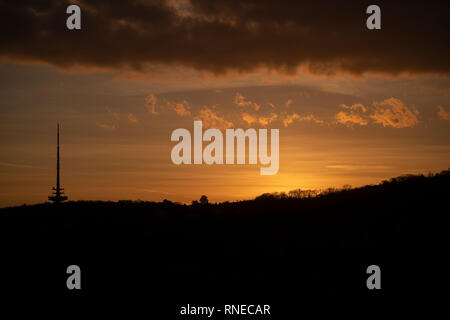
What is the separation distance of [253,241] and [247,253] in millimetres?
1461

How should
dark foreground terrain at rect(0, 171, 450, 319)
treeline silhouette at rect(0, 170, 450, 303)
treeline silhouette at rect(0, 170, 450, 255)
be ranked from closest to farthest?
dark foreground terrain at rect(0, 171, 450, 319) → treeline silhouette at rect(0, 170, 450, 303) → treeline silhouette at rect(0, 170, 450, 255)

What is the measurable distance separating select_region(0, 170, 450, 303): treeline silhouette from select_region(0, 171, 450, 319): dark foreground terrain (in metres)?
0.05

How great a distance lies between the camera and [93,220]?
28406 mm

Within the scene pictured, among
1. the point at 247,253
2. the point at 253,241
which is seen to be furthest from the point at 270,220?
the point at 247,253

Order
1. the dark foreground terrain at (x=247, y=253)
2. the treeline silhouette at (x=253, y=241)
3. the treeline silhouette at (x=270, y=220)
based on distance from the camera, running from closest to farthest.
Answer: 1. the dark foreground terrain at (x=247, y=253)
2. the treeline silhouette at (x=253, y=241)
3. the treeline silhouette at (x=270, y=220)

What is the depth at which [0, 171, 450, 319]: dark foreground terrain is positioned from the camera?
1819 cm

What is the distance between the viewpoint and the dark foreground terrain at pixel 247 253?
1819 centimetres

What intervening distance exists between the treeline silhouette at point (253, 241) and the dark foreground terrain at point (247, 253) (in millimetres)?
53

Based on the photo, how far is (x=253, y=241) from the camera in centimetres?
2309

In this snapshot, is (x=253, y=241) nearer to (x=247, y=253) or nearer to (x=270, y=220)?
(x=247, y=253)

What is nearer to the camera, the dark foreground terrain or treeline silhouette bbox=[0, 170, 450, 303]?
the dark foreground terrain

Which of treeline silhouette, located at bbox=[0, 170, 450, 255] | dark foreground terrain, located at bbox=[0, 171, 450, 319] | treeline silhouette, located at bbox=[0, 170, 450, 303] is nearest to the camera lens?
dark foreground terrain, located at bbox=[0, 171, 450, 319]
